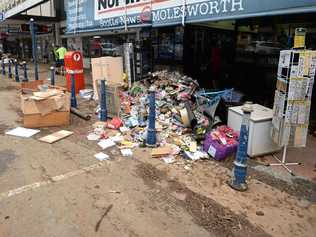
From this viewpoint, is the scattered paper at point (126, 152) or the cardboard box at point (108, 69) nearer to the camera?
the scattered paper at point (126, 152)

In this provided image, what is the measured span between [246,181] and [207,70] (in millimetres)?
6959

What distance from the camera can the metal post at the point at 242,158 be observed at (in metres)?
3.75

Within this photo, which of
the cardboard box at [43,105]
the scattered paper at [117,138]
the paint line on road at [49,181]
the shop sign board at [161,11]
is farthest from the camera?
the cardboard box at [43,105]

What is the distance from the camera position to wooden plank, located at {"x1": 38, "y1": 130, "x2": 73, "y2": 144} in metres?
5.59

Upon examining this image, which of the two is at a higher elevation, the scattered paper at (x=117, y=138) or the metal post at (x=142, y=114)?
the metal post at (x=142, y=114)

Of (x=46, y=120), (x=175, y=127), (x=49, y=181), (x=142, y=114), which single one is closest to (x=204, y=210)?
(x=49, y=181)

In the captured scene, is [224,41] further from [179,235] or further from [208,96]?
[179,235]

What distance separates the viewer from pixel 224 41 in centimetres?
1070

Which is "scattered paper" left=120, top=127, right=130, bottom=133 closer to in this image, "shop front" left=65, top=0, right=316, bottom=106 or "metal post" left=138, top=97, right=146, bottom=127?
"metal post" left=138, top=97, right=146, bottom=127

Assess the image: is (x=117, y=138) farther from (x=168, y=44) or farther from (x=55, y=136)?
(x=168, y=44)

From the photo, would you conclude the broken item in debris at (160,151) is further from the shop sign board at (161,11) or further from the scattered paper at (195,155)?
the shop sign board at (161,11)

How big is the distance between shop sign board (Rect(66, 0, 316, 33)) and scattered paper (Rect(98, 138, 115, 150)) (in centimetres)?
308

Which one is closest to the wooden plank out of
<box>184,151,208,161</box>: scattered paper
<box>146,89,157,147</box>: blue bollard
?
<box>146,89,157,147</box>: blue bollard

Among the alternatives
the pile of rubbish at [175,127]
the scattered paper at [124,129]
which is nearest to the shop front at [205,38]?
the pile of rubbish at [175,127]
